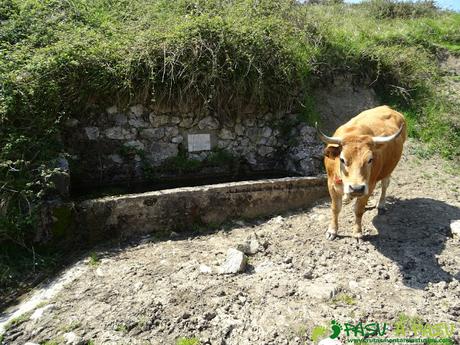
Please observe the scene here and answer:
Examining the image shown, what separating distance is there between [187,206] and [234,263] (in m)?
1.35

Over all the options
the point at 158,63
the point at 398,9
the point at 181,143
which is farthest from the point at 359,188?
the point at 398,9

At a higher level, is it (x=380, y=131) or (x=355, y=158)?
(x=380, y=131)

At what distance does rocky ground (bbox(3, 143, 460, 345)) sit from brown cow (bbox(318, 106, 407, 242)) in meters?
0.48

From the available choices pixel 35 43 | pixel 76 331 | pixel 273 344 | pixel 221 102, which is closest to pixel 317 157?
pixel 221 102

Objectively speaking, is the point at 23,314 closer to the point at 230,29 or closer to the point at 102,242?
the point at 102,242

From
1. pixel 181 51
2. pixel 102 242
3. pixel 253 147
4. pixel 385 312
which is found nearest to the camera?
pixel 385 312

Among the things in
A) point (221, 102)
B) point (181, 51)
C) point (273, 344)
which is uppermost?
point (181, 51)

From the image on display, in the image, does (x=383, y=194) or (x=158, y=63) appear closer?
(x=383, y=194)

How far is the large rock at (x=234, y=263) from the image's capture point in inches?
165

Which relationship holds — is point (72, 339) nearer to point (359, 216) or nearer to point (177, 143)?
point (359, 216)

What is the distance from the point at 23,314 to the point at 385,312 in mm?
3522

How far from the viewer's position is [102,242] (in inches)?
197

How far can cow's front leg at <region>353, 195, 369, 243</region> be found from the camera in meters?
4.70

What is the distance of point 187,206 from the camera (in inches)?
208
